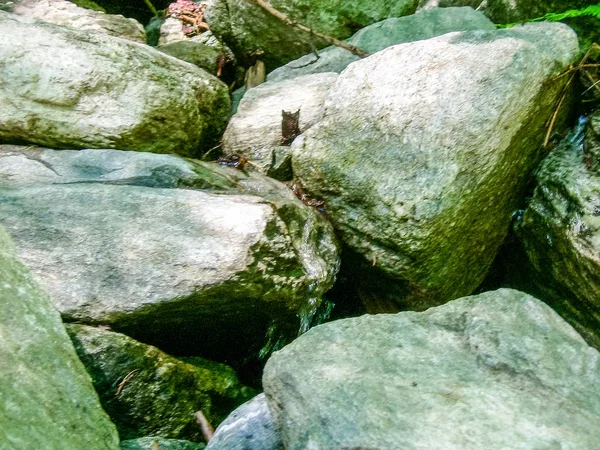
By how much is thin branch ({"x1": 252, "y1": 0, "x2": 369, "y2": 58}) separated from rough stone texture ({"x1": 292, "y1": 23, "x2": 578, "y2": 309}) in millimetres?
1049

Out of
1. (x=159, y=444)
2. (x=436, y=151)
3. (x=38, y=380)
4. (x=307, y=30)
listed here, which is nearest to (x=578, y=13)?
(x=436, y=151)

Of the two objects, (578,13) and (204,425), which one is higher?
(578,13)

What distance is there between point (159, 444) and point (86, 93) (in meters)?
2.35

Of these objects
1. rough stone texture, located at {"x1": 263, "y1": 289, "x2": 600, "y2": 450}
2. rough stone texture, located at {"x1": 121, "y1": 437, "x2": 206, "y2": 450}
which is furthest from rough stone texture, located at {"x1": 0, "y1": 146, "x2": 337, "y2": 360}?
rough stone texture, located at {"x1": 263, "y1": 289, "x2": 600, "y2": 450}

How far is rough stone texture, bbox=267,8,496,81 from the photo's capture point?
4.79 meters

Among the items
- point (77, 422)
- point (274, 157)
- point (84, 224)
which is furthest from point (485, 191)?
point (77, 422)

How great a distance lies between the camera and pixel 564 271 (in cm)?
315

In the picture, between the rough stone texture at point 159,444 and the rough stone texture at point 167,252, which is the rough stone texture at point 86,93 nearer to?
the rough stone texture at point 167,252

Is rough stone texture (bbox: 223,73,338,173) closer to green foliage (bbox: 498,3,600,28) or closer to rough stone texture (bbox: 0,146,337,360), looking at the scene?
rough stone texture (bbox: 0,146,337,360)

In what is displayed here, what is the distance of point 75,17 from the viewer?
18.9 ft

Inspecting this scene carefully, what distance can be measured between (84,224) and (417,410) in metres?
1.87

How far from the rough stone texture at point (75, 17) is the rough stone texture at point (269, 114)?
1900mm

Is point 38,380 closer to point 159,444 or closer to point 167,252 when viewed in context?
point 159,444

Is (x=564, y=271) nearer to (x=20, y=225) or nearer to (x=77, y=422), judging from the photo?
(x=77, y=422)
